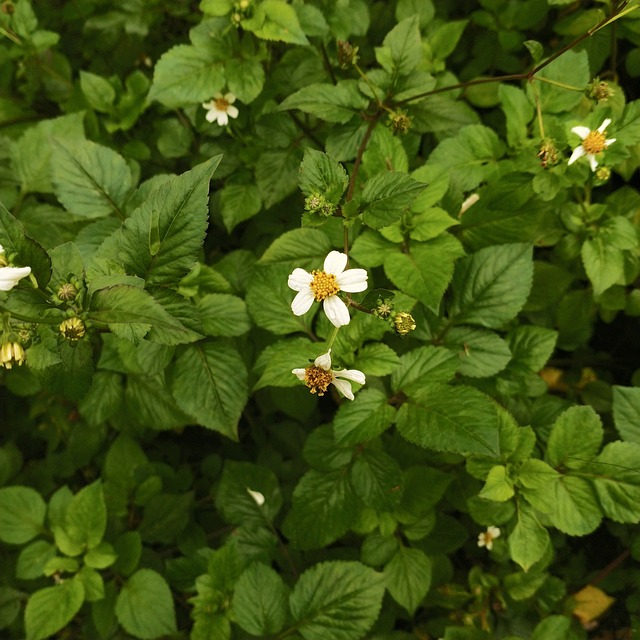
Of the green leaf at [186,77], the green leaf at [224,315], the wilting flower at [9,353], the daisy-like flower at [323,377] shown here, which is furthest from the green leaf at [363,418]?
the green leaf at [186,77]

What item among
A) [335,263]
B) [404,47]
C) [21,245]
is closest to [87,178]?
[21,245]

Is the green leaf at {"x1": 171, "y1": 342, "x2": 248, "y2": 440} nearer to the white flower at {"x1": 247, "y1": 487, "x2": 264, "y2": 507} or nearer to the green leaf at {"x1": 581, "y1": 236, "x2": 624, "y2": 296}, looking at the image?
the white flower at {"x1": 247, "y1": 487, "x2": 264, "y2": 507}

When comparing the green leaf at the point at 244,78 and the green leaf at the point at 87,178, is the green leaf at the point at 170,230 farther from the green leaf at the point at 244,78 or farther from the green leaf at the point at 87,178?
the green leaf at the point at 244,78

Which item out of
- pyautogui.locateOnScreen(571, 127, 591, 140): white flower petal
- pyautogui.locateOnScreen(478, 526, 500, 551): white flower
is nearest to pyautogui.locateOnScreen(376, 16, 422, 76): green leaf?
pyautogui.locateOnScreen(571, 127, 591, 140): white flower petal

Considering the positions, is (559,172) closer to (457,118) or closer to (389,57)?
(457,118)

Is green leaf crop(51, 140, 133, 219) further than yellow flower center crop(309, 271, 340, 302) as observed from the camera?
Yes

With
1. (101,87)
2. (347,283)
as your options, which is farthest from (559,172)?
(101,87)
